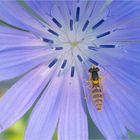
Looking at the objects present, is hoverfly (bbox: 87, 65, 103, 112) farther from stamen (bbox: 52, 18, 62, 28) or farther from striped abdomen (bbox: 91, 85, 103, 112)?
stamen (bbox: 52, 18, 62, 28)

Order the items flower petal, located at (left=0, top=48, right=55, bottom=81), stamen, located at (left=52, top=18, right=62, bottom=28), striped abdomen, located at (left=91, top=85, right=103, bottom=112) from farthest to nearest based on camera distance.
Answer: striped abdomen, located at (left=91, top=85, right=103, bottom=112), stamen, located at (left=52, top=18, right=62, bottom=28), flower petal, located at (left=0, top=48, right=55, bottom=81)

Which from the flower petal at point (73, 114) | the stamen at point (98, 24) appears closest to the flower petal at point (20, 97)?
the flower petal at point (73, 114)

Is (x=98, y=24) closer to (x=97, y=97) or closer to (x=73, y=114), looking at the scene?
(x=97, y=97)

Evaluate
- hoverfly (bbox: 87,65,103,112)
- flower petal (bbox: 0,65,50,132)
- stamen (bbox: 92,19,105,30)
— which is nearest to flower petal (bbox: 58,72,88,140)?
hoverfly (bbox: 87,65,103,112)

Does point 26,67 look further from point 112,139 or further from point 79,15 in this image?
point 112,139

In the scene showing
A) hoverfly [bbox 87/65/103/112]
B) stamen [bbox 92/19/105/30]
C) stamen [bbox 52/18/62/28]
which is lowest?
hoverfly [bbox 87/65/103/112]

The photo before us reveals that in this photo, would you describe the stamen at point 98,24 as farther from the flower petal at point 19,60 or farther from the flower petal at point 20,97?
the flower petal at point 20,97

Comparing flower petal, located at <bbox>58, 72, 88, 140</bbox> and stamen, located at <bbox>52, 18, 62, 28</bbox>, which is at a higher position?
stamen, located at <bbox>52, 18, 62, 28</bbox>
